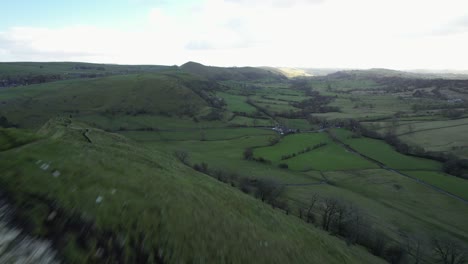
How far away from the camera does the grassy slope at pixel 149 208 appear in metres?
18.5

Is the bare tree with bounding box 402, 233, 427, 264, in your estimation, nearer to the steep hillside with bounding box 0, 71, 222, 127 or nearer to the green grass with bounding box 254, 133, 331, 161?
the green grass with bounding box 254, 133, 331, 161

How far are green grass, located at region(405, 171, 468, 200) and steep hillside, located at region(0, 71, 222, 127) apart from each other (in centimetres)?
12380

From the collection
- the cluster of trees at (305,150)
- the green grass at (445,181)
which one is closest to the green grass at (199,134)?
the cluster of trees at (305,150)

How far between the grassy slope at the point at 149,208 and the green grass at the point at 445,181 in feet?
195

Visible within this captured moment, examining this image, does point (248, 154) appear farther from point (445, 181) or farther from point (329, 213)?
point (445, 181)

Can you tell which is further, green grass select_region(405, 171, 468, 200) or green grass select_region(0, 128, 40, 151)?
green grass select_region(405, 171, 468, 200)

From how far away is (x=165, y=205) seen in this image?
22.6m

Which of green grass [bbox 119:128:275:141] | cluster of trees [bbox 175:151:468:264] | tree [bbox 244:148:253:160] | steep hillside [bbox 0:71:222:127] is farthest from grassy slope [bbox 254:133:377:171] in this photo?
steep hillside [bbox 0:71:222:127]

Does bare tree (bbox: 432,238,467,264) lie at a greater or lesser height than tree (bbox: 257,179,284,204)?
lesser

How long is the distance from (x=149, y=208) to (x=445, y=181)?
3402 inches

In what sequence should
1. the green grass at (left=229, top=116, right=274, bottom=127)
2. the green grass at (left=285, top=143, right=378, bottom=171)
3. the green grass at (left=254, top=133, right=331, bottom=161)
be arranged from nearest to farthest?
the green grass at (left=285, top=143, right=378, bottom=171)
the green grass at (left=254, top=133, right=331, bottom=161)
the green grass at (left=229, top=116, right=274, bottom=127)

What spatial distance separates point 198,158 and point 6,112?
103 meters

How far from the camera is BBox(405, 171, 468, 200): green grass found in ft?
226

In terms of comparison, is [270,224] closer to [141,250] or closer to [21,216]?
[141,250]
